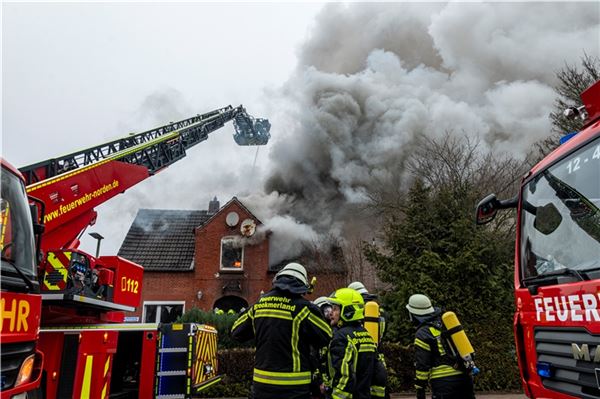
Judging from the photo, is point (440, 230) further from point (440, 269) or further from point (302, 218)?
point (302, 218)

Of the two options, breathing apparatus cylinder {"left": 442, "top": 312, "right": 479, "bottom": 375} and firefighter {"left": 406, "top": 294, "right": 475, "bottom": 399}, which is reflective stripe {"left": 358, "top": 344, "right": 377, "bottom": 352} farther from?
breathing apparatus cylinder {"left": 442, "top": 312, "right": 479, "bottom": 375}

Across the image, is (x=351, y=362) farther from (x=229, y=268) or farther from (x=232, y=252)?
(x=232, y=252)

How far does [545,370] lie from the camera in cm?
278

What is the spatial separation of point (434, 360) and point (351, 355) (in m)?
1.15

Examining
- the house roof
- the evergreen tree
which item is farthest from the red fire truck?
the house roof

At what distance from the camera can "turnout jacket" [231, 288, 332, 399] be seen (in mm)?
3084

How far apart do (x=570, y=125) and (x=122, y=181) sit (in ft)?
33.1

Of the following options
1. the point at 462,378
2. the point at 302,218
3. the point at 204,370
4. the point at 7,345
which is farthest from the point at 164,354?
the point at 302,218

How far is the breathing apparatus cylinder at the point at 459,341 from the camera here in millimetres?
4078

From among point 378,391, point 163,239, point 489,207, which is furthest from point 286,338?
point 163,239

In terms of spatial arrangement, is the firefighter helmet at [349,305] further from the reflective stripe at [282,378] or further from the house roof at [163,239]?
the house roof at [163,239]

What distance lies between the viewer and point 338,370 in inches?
140

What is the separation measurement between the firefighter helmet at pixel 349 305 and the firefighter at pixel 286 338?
0.56 meters

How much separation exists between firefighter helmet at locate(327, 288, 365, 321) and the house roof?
12934 mm
